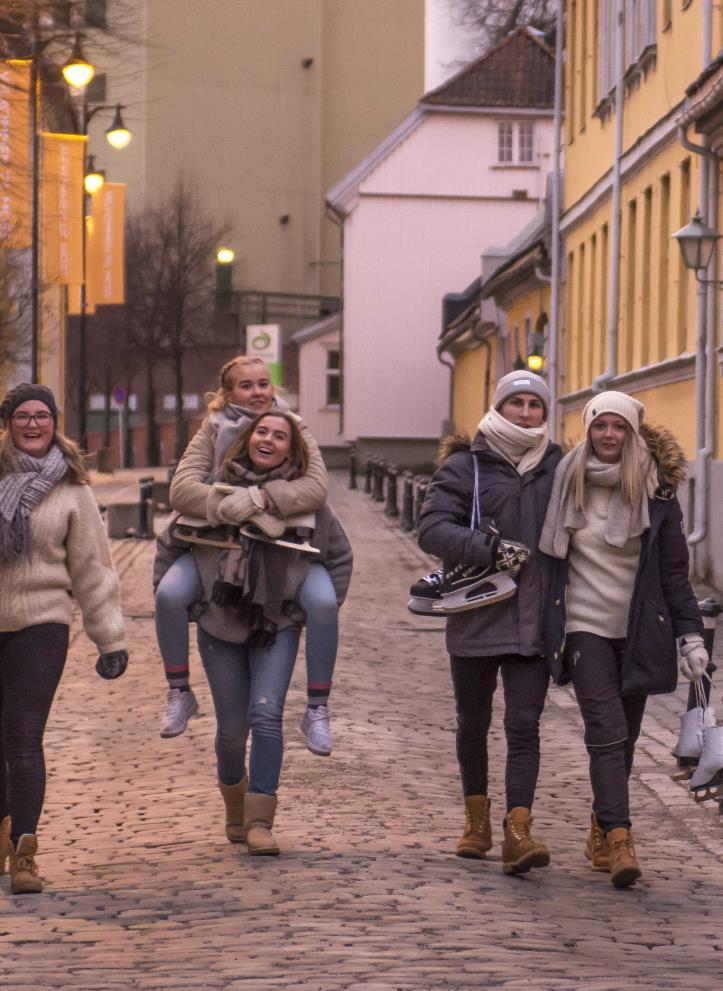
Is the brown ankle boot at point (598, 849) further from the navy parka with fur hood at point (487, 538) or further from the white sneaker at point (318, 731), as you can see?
the white sneaker at point (318, 731)

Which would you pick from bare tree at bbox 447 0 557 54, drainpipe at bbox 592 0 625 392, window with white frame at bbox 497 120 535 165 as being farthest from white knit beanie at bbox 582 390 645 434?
window with white frame at bbox 497 120 535 165

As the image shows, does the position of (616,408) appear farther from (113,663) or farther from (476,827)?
(113,663)

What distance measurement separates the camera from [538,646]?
698 cm

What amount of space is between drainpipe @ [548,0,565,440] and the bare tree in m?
12.7

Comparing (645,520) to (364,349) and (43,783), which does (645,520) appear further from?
(364,349)

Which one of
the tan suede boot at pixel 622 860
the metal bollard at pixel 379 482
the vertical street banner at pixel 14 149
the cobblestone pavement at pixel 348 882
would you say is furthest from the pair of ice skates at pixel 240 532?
the metal bollard at pixel 379 482

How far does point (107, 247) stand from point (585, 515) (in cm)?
3064

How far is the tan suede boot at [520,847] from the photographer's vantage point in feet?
22.4

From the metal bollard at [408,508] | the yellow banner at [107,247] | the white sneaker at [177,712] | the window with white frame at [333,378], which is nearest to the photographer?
the white sneaker at [177,712]

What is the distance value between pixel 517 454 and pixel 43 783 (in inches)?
81.0

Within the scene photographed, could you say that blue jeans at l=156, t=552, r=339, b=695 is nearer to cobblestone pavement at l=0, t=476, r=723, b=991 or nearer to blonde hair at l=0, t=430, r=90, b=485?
blonde hair at l=0, t=430, r=90, b=485

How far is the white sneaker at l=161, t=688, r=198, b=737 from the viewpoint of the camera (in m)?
7.27

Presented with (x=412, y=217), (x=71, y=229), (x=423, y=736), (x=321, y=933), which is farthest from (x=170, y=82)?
(x=321, y=933)

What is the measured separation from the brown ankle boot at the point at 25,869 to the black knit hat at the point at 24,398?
1.47 meters
